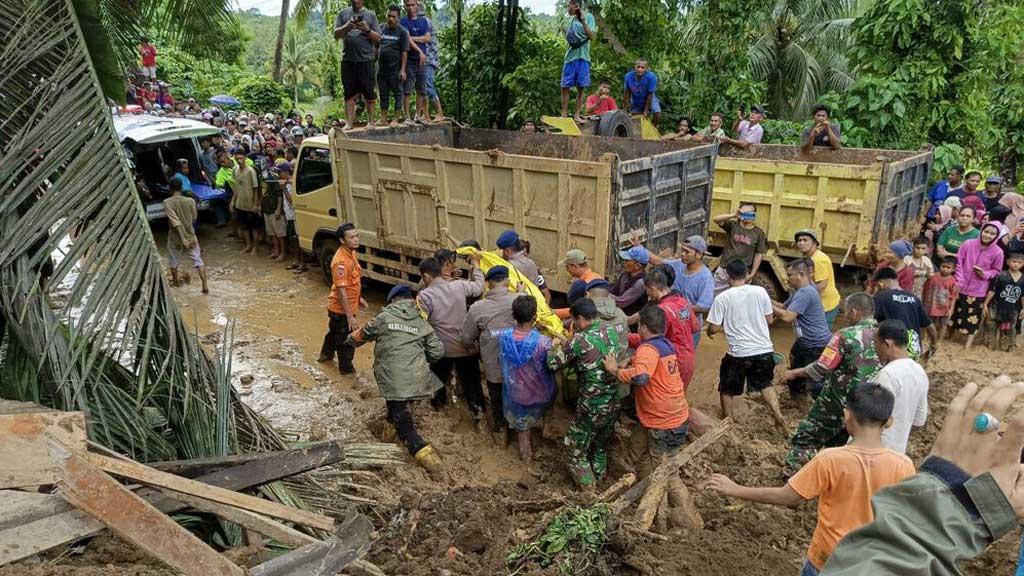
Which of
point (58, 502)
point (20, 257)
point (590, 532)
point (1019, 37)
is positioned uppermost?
point (1019, 37)

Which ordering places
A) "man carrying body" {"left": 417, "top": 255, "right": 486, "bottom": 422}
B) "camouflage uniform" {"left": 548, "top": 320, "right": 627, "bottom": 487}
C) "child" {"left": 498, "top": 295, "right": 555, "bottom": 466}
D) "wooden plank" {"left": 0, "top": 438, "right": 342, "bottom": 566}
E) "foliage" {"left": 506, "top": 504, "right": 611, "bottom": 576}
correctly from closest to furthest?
1. "wooden plank" {"left": 0, "top": 438, "right": 342, "bottom": 566}
2. "foliage" {"left": 506, "top": 504, "right": 611, "bottom": 576}
3. "camouflage uniform" {"left": 548, "top": 320, "right": 627, "bottom": 487}
4. "child" {"left": 498, "top": 295, "right": 555, "bottom": 466}
5. "man carrying body" {"left": 417, "top": 255, "right": 486, "bottom": 422}

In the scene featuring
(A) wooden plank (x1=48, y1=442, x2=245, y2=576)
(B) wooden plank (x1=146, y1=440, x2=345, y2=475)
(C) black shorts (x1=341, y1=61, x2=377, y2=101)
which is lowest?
(B) wooden plank (x1=146, y1=440, x2=345, y2=475)

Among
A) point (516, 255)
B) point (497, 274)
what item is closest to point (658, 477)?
point (497, 274)

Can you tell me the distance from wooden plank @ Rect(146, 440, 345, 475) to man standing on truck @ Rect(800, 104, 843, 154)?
707 cm

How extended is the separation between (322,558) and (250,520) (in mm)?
333

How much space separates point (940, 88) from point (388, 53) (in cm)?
777

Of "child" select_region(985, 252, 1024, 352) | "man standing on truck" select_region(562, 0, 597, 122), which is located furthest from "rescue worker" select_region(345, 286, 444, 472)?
"man standing on truck" select_region(562, 0, 597, 122)

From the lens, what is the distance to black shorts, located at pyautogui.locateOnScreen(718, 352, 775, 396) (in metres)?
5.22

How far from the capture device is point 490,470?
510 cm

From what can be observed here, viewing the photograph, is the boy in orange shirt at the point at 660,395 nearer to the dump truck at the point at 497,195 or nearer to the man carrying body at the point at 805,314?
the man carrying body at the point at 805,314

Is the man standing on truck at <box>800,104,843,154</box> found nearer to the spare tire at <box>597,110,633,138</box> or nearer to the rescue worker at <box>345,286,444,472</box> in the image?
the spare tire at <box>597,110,633,138</box>

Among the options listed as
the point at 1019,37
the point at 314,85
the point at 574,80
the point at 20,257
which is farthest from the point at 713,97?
the point at 314,85

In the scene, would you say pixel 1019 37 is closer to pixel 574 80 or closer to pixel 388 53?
pixel 574 80

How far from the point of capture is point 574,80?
10.7 metres
